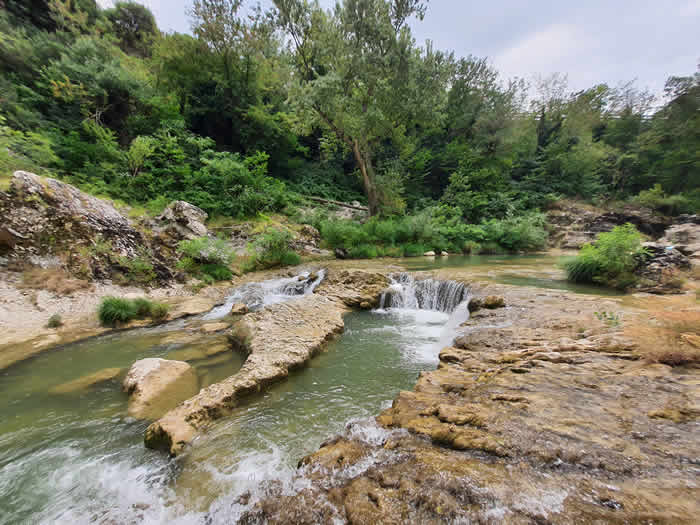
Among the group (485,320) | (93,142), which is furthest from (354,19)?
(485,320)

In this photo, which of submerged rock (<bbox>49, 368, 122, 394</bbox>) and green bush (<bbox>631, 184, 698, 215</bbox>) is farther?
green bush (<bbox>631, 184, 698, 215</bbox>)

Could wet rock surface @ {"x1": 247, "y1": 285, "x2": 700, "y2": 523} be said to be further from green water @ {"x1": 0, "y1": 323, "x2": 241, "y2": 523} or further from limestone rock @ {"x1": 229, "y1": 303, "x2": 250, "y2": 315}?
limestone rock @ {"x1": 229, "y1": 303, "x2": 250, "y2": 315}

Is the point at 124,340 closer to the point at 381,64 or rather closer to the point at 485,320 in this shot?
the point at 485,320

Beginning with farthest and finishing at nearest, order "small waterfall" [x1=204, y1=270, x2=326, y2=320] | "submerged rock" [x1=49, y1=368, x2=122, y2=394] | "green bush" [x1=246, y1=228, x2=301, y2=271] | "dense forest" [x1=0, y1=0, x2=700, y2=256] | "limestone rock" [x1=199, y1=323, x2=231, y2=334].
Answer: "dense forest" [x1=0, y1=0, x2=700, y2=256] → "green bush" [x1=246, y1=228, x2=301, y2=271] → "small waterfall" [x1=204, y1=270, x2=326, y2=320] → "limestone rock" [x1=199, y1=323, x2=231, y2=334] → "submerged rock" [x1=49, y1=368, x2=122, y2=394]

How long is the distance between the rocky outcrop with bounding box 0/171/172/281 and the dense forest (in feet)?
2.18

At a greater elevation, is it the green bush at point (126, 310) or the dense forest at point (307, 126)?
the dense forest at point (307, 126)

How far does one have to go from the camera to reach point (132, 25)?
20047mm

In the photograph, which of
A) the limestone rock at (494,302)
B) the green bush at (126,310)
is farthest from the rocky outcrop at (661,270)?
the green bush at (126,310)

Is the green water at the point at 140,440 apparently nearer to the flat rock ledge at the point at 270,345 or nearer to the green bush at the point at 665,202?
the flat rock ledge at the point at 270,345

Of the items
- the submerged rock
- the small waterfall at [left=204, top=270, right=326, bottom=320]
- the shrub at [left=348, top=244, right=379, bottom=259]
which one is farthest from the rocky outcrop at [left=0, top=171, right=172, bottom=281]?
the shrub at [left=348, top=244, right=379, bottom=259]

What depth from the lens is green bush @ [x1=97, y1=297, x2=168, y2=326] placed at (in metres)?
5.02

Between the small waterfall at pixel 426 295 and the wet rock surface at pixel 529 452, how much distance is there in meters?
3.46

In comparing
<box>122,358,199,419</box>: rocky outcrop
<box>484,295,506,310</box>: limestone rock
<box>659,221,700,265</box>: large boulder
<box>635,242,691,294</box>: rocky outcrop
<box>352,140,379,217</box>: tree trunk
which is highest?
<box>352,140,379,217</box>: tree trunk

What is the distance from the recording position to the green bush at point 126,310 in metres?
5.02
